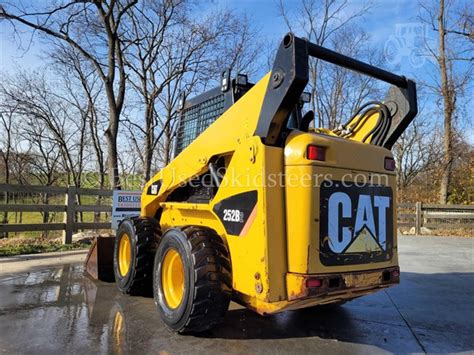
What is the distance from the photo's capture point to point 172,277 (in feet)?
13.2

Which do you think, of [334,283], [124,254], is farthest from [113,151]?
[334,283]

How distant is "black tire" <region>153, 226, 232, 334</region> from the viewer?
335 centimetres

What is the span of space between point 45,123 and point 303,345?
19813 mm

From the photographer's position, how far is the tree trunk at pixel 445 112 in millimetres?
18641

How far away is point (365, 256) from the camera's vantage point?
11.4ft

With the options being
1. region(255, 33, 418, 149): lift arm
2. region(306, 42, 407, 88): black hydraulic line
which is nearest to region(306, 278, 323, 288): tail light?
region(255, 33, 418, 149): lift arm

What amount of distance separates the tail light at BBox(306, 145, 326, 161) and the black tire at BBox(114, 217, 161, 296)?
2.48 metres

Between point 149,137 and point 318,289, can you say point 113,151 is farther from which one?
point 318,289

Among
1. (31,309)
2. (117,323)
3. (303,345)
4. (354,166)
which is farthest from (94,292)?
(354,166)

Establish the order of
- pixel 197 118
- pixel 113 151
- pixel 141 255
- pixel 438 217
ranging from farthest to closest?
pixel 438 217, pixel 113 151, pixel 197 118, pixel 141 255

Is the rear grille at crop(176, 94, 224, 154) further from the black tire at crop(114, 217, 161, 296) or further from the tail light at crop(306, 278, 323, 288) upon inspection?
the tail light at crop(306, 278, 323, 288)

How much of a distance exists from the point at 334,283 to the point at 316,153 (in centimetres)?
104

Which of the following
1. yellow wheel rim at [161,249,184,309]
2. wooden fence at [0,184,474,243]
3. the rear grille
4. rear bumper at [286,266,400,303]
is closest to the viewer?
rear bumper at [286,266,400,303]

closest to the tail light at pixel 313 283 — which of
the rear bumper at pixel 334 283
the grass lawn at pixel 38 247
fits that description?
the rear bumper at pixel 334 283
